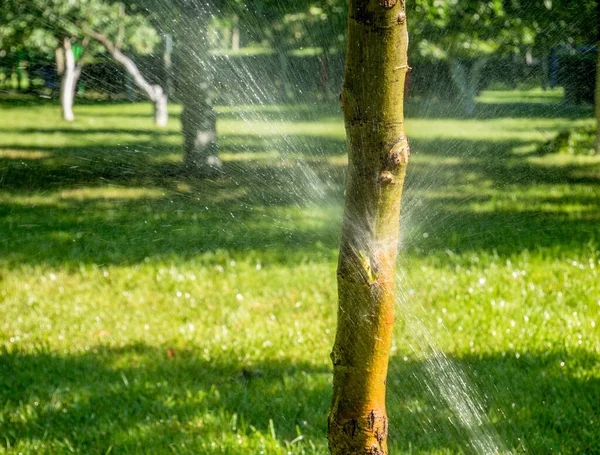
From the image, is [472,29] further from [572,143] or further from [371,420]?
[371,420]

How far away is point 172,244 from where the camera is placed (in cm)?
568

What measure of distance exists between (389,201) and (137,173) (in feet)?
30.3

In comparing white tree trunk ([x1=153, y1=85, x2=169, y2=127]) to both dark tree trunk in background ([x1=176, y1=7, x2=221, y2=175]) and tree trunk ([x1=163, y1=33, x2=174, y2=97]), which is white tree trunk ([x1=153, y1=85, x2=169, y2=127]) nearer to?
tree trunk ([x1=163, y1=33, x2=174, y2=97])

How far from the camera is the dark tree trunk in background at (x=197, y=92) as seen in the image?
749 cm

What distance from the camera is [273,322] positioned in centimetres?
395

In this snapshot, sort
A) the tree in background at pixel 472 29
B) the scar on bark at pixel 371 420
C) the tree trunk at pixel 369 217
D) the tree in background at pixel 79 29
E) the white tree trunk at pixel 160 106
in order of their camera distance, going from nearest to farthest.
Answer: the tree trunk at pixel 369 217 < the scar on bark at pixel 371 420 < the tree in background at pixel 472 29 < the tree in background at pixel 79 29 < the white tree trunk at pixel 160 106

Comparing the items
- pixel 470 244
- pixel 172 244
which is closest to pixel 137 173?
Result: pixel 172 244

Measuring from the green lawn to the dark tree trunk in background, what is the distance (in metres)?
1.01

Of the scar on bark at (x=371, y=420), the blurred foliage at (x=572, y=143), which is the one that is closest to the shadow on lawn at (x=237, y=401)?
the scar on bark at (x=371, y=420)

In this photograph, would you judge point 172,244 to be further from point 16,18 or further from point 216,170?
point 16,18

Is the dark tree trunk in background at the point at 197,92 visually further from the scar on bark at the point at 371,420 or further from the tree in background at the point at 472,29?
the scar on bark at the point at 371,420

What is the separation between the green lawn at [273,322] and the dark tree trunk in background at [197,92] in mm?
1013

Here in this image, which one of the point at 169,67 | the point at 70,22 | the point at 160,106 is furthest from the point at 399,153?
the point at 160,106

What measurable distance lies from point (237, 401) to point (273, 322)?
2.90 feet
